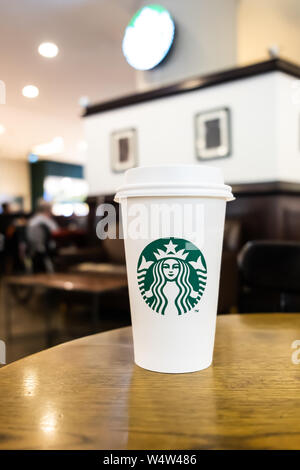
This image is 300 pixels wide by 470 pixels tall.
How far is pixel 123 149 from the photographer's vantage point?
5352mm

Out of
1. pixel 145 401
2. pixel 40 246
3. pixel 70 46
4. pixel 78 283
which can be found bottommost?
pixel 78 283

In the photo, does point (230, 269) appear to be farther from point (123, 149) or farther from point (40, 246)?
point (40, 246)

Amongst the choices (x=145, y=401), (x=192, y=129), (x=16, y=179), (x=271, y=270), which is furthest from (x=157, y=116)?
(x=16, y=179)

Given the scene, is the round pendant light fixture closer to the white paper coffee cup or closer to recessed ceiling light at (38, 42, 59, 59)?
recessed ceiling light at (38, 42, 59, 59)

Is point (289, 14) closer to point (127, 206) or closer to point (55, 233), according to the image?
point (55, 233)

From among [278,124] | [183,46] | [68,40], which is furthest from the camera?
[68,40]

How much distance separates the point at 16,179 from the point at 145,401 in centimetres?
1490

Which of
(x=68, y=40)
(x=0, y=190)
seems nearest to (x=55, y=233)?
(x=68, y=40)

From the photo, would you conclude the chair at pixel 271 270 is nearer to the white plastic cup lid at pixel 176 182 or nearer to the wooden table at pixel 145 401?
the wooden table at pixel 145 401

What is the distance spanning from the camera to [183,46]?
493 cm

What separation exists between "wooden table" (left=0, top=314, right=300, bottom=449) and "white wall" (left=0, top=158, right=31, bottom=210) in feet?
45.8

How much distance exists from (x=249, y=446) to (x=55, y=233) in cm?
694

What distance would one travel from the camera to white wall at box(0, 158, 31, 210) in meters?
13.9

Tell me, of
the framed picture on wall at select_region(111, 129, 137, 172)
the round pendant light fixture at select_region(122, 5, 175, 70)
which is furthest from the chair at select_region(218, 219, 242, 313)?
the round pendant light fixture at select_region(122, 5, 175, 70)
